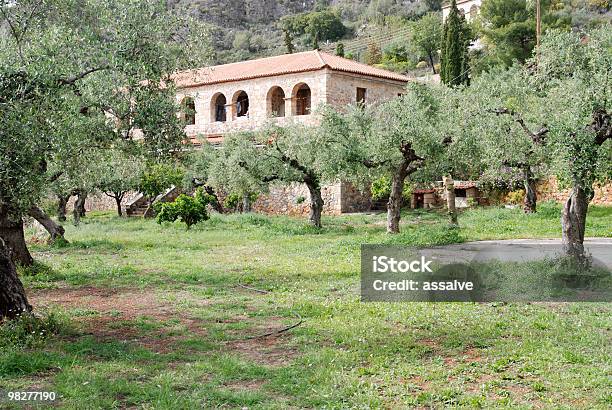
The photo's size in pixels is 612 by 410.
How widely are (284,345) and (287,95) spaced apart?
30.2 meters

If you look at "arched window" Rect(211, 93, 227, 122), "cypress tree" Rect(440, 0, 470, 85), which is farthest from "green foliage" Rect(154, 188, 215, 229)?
"cypress tree" Rect(440, 0, 470, 85)

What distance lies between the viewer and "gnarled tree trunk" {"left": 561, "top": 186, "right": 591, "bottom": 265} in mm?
12859

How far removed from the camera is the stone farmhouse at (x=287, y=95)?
35.0 metres

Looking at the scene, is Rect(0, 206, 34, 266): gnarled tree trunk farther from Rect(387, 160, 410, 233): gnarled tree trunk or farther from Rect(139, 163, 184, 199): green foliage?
Rect(139, 163, 184, 199): green foliage

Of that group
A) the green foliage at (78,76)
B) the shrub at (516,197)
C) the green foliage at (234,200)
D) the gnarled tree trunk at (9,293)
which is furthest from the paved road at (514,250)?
the green foliage at (234,200)

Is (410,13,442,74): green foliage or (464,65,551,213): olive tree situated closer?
(464,65,551,213): olive tree

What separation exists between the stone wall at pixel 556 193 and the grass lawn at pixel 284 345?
57.5ft

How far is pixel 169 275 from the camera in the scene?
49.4 feet

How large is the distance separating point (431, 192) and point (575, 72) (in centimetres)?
2140

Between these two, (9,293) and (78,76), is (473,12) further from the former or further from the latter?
(9,293)

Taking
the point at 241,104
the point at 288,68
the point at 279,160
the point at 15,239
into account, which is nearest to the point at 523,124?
the point at 279,160

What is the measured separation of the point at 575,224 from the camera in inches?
509

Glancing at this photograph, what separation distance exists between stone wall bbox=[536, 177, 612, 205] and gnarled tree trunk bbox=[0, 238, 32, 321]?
24756mm

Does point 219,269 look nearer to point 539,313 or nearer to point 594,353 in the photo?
point 539,313
